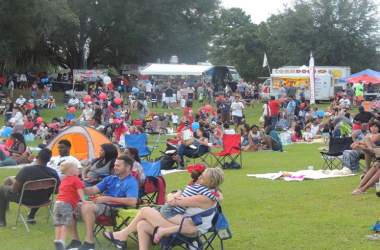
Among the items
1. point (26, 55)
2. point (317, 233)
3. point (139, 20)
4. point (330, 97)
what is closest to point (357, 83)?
point (330, 97)

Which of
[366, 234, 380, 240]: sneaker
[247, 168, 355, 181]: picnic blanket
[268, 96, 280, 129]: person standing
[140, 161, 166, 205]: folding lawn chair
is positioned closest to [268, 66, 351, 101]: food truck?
[268, 96, 280, 129]: person standing

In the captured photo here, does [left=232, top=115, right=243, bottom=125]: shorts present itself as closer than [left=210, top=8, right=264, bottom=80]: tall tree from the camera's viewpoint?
Yes

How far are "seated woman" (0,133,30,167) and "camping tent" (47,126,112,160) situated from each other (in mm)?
1931

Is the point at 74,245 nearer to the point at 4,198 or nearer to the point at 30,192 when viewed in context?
the point at 30,192

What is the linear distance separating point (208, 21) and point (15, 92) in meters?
17.6

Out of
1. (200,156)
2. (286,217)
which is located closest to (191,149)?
(200,156)

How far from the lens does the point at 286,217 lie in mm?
8805

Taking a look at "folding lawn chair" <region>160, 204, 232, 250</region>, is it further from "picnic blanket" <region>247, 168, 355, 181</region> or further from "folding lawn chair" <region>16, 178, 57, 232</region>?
"picnic blanket" <region>247, 168, 355, 181</region>

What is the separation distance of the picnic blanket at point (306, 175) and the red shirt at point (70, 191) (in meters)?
6.03

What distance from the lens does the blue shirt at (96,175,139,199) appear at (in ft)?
23.9

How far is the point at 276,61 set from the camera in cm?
5753

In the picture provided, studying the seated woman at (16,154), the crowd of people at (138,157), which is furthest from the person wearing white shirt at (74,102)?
the seated woman at (16,154)

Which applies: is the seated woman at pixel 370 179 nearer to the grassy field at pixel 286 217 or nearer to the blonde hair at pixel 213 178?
the grassy field at pixel 286 217

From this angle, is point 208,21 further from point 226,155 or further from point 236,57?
point 226,155
